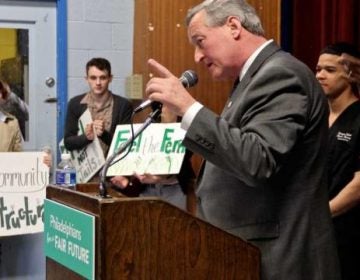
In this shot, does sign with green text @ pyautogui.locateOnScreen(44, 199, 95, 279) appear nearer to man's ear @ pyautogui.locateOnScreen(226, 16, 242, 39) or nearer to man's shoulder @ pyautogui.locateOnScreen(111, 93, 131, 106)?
man's ear @ pyautogui.locateOnScreen(226, 16, 242, 39)

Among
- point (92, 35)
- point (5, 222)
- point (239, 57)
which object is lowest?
point (5, 222)

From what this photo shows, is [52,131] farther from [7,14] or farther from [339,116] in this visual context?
[339,116]

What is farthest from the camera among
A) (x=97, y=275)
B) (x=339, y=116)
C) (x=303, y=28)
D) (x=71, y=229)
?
(x=303, y=28)

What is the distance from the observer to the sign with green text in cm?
134

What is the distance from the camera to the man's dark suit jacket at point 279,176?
1.41 metres

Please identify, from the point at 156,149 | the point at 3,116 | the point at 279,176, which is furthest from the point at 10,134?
the point at 279,176

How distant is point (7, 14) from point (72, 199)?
2551mm

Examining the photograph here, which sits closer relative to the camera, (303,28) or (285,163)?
(285,163)

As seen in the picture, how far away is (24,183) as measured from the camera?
3350 mm

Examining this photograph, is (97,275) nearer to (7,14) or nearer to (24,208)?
(24,208)

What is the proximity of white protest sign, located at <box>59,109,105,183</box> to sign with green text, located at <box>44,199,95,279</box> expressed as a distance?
1794mm

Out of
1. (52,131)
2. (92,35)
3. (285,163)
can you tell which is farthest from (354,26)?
(285,163)

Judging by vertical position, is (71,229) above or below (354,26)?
below

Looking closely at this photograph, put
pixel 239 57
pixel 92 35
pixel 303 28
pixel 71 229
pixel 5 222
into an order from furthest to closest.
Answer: pixel 92 35, pixel 303 28, pixel 5 222, pixel 239 57, pixel 71 229
